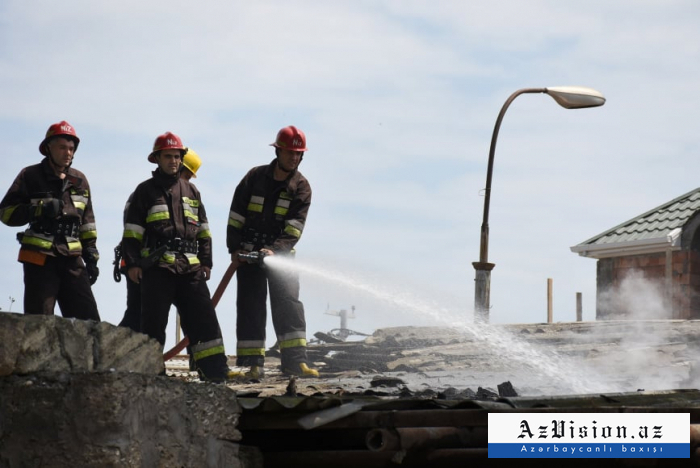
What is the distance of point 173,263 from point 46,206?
3.54ft

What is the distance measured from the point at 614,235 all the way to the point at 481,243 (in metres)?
6.89

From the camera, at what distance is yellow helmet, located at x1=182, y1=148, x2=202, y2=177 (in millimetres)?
9125

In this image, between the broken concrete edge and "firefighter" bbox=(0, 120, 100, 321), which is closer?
the broken concrete edge

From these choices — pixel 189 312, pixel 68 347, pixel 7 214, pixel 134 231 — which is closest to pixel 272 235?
pixel 189 312

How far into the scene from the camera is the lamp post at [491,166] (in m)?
12.5

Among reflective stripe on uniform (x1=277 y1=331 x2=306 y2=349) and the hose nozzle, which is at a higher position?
the hose nozzle

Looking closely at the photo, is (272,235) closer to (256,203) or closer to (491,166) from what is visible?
(256,203)

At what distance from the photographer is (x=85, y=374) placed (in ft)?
10.1

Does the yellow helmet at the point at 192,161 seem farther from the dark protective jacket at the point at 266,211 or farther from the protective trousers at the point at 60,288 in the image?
the protective trousers at the point at 60,288

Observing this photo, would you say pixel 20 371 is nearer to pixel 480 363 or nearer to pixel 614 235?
pixel 480 363

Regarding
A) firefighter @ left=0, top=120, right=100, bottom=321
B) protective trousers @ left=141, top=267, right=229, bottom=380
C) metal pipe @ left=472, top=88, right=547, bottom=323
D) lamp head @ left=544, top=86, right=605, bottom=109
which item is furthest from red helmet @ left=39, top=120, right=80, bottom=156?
lamp head @ left=544, top=86, right=605, bottom=109

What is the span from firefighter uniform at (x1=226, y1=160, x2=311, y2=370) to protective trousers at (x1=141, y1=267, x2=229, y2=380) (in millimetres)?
616

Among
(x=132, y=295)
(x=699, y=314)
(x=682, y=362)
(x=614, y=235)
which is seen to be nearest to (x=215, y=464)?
(x=682, y=362)

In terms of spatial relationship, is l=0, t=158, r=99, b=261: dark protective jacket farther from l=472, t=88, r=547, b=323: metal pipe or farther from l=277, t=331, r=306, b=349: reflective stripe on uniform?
l=472, t=88, r=547, b=323: metal pipe
